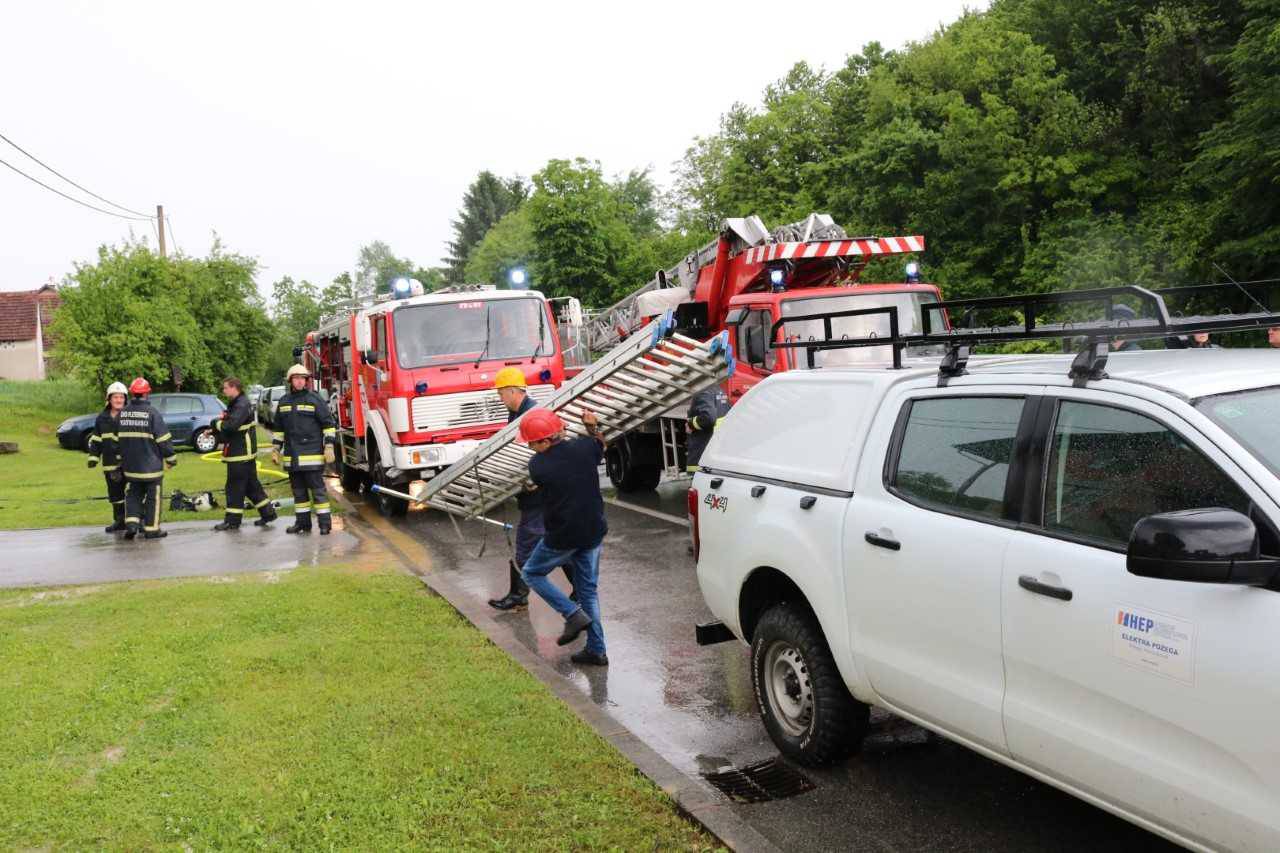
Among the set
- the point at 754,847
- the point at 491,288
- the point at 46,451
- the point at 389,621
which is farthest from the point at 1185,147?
the point at 46,451

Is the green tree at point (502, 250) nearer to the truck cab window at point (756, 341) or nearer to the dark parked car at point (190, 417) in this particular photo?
the dark parked car at point (190, 417)

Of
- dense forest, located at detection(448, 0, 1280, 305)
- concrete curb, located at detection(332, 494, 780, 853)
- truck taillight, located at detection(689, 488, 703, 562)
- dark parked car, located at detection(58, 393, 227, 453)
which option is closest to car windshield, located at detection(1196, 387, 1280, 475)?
concrete curb, located at detection(332, 494, 780, 853)

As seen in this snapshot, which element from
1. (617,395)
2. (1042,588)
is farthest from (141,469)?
(1042,588)

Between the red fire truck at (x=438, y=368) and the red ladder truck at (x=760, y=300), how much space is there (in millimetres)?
1618

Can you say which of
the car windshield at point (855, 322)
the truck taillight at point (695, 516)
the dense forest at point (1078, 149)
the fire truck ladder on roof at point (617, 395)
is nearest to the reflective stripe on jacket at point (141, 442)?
the fire truck ladder on roof at point (617, 395)

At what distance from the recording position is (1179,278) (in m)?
19.5

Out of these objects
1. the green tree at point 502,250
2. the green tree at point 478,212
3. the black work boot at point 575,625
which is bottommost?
the black work boot at point 575,625

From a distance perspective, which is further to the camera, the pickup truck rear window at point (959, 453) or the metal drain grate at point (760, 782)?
the metal drain grate at point (760, 782)

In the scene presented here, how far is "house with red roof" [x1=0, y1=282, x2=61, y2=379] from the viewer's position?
60.4 meters

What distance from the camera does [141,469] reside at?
11969 mm

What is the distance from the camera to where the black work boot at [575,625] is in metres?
6.39

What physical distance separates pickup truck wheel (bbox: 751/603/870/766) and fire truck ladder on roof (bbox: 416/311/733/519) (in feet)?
10.5

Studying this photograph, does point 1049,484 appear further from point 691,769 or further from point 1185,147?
point 1185,147

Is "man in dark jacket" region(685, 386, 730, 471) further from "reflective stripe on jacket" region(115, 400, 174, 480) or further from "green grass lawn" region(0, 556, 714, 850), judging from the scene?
"reflective stripe on jacket" region(115, 400, 174, 480)
